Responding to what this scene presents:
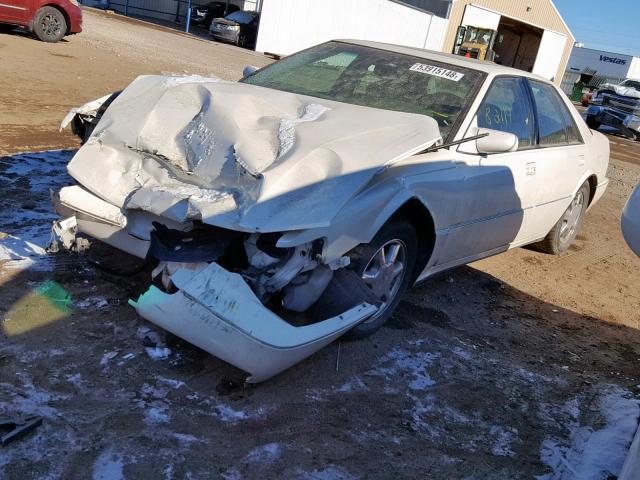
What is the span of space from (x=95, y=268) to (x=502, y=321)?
2869mm

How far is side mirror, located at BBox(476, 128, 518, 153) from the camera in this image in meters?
4.23

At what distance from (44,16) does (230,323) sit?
44.6 feet

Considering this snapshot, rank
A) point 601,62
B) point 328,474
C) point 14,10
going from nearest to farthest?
point 328,474 → point 14,10 → point 601,62

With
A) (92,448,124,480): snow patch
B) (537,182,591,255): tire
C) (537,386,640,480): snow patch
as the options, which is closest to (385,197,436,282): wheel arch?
(537,386,640,480): snow patch

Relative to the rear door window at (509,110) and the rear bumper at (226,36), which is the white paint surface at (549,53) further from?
the rear door window at (509,110)

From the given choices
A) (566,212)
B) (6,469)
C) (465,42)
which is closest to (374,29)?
(465,42)

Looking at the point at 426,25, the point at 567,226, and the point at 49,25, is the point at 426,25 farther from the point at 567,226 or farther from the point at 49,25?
the point at 567,226

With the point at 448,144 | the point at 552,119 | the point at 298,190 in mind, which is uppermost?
the point at 552,119

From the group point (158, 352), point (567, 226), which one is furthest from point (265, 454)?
point (567, 226)

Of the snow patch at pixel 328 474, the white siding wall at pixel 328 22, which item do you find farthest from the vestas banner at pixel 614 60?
the snow patch at pixel 328 474

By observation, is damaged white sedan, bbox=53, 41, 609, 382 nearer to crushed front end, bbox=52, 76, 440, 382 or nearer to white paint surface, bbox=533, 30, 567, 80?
crushed front end, bbox=52, 76, 440, 382

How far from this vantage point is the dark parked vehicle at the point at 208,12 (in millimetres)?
30984

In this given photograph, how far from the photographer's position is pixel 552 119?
5.54 metres

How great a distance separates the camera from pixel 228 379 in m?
3.33
